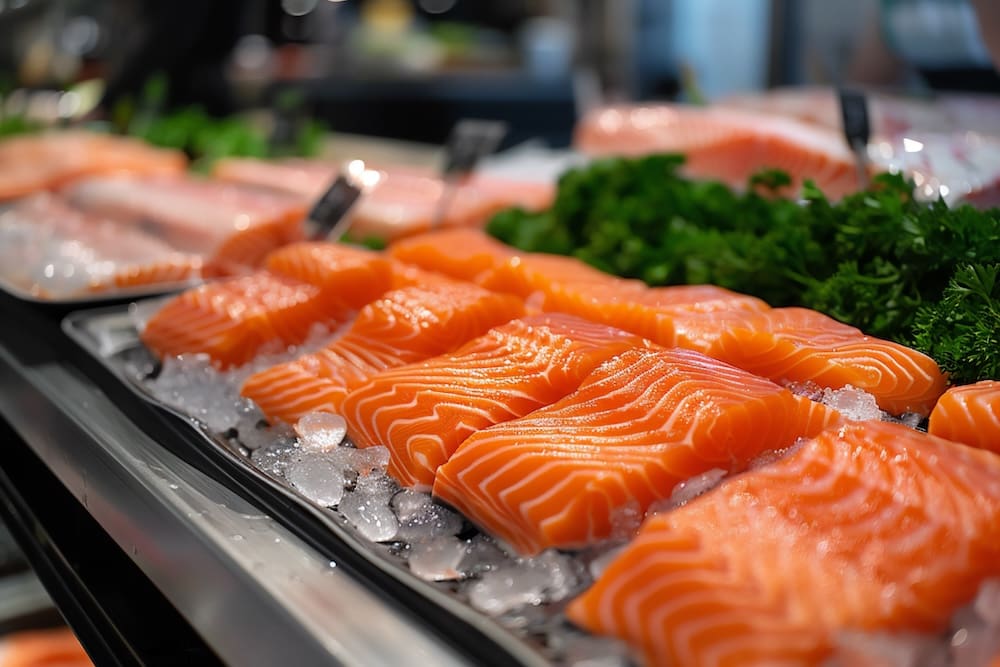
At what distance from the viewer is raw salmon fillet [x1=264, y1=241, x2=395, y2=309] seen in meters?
2.14

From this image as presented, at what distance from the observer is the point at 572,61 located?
944cm

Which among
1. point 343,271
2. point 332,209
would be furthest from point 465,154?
point 343,271

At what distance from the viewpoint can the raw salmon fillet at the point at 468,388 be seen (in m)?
1.45

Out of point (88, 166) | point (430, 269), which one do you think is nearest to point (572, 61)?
point (88, 166)

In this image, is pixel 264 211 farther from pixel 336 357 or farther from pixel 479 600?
pixel 479 600

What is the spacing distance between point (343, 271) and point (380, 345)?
1.15 ft

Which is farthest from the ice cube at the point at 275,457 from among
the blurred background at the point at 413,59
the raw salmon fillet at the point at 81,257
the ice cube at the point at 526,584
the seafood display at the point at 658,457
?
the blurred background at the point at 413,59

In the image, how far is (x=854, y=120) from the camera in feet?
8.62

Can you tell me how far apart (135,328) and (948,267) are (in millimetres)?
1867

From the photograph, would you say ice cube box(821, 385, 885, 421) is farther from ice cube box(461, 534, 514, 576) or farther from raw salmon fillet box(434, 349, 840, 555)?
ice cube box(461, 534, 514, 576)

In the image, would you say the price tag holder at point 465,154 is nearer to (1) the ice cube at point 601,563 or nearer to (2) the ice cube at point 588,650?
(1) the ice cube at point 601,563

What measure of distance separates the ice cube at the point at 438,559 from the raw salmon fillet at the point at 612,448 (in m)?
0.09

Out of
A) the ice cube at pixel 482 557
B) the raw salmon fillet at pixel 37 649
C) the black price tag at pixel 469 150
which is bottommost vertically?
the raw salmon fillet at pixel 37 649

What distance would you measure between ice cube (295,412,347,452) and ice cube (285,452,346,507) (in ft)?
0.31
